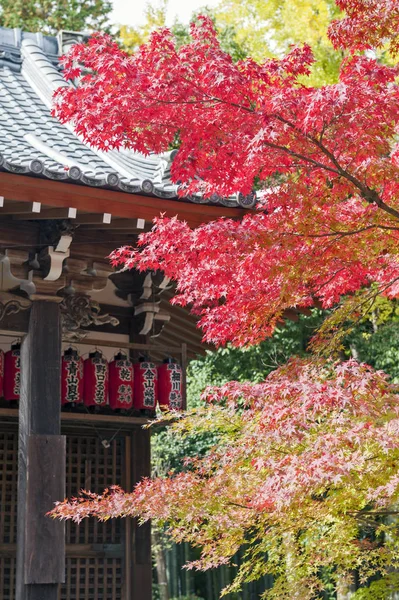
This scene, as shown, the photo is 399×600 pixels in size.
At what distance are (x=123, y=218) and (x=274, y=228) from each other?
5.71 ft

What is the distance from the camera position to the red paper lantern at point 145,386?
7.54 meters

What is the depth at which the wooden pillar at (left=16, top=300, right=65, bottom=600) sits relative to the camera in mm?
5727

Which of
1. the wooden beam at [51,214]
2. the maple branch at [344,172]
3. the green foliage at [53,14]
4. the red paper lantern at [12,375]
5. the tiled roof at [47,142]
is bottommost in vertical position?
the red paper lantern at [12,375]

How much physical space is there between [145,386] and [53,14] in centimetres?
1636

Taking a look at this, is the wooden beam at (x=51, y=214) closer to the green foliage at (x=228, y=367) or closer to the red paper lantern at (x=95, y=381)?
the red paper lantern at (x=95, y=381)

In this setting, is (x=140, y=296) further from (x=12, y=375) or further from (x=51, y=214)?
(x=51, y=214)

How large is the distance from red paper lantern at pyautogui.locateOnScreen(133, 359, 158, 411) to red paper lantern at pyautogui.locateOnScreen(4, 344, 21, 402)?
1.11 m

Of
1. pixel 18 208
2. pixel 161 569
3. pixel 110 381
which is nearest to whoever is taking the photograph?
pixel 18 208

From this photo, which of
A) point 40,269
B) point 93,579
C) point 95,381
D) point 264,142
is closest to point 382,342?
point 95,381

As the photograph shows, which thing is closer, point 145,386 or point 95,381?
point 95,381

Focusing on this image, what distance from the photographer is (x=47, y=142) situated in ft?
23.8

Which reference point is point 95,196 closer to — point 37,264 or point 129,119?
point 37,264

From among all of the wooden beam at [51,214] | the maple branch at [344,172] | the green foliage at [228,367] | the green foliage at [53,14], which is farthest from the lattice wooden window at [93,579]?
the green foliage at [53,14]

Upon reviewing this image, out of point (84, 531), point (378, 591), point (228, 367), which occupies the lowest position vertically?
point (378, 591)
